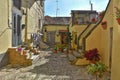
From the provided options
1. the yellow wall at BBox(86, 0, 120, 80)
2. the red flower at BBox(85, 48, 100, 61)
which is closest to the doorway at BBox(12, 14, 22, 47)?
the yellow wall at BBox(86, 0, 120, 80)

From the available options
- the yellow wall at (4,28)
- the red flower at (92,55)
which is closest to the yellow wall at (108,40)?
the red flower at (92,55)

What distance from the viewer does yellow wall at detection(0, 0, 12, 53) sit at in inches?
464

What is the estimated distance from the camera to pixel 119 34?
6570 mm

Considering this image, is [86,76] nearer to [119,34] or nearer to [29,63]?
[119,34]

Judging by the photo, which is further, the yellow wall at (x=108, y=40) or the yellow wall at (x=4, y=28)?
the yellow wall at (x=4, y=28)

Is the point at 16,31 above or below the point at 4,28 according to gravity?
below

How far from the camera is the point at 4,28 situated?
12.2m

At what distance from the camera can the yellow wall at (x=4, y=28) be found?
1179cm

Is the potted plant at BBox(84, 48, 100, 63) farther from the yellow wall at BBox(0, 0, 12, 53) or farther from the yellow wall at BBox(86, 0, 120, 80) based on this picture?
the yellow wall at BBox(0, 0, 12, 53)

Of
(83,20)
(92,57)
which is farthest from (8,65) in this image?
(83,20)

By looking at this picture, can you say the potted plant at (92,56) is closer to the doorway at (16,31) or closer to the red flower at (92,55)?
the red flower at (92,55)

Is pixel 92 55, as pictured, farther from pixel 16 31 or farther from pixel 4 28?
pixel 16 31

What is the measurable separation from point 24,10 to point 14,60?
5790 millimetres

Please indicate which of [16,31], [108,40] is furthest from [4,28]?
[108,40]
